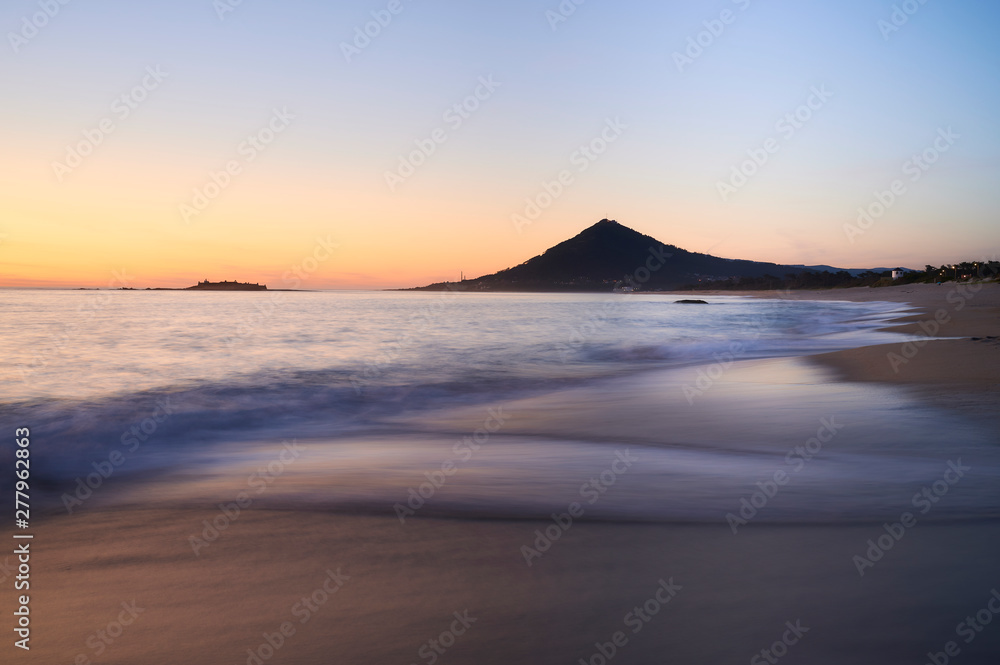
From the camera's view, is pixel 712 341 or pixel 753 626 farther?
pixel 712 341

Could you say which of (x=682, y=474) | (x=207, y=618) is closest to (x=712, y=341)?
(x=682, y=474)

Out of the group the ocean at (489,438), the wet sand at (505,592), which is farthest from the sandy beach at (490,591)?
the ocean at (489,438)

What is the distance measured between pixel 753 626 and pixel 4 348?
21.5 metres

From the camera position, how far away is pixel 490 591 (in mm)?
3201

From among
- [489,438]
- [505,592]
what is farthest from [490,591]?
[489,438]

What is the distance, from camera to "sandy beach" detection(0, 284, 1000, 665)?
2.70m

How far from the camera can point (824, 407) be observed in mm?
8219

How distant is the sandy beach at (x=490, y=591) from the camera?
2.70 m

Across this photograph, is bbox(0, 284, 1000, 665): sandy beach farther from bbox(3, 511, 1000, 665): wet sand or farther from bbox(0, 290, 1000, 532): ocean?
bbox(0, 290, 1000, 532): ocean

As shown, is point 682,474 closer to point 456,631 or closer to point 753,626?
point 753,626

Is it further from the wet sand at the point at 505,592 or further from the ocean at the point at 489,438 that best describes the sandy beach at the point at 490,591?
the ocean at the point at 489,438

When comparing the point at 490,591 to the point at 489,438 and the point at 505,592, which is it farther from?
the point at 489,438

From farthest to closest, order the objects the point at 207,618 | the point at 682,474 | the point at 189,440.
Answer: the point at 189,440 → the point at 682,474 → the point at 207,618

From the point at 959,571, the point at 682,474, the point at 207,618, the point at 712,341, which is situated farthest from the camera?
the point at 712,341
